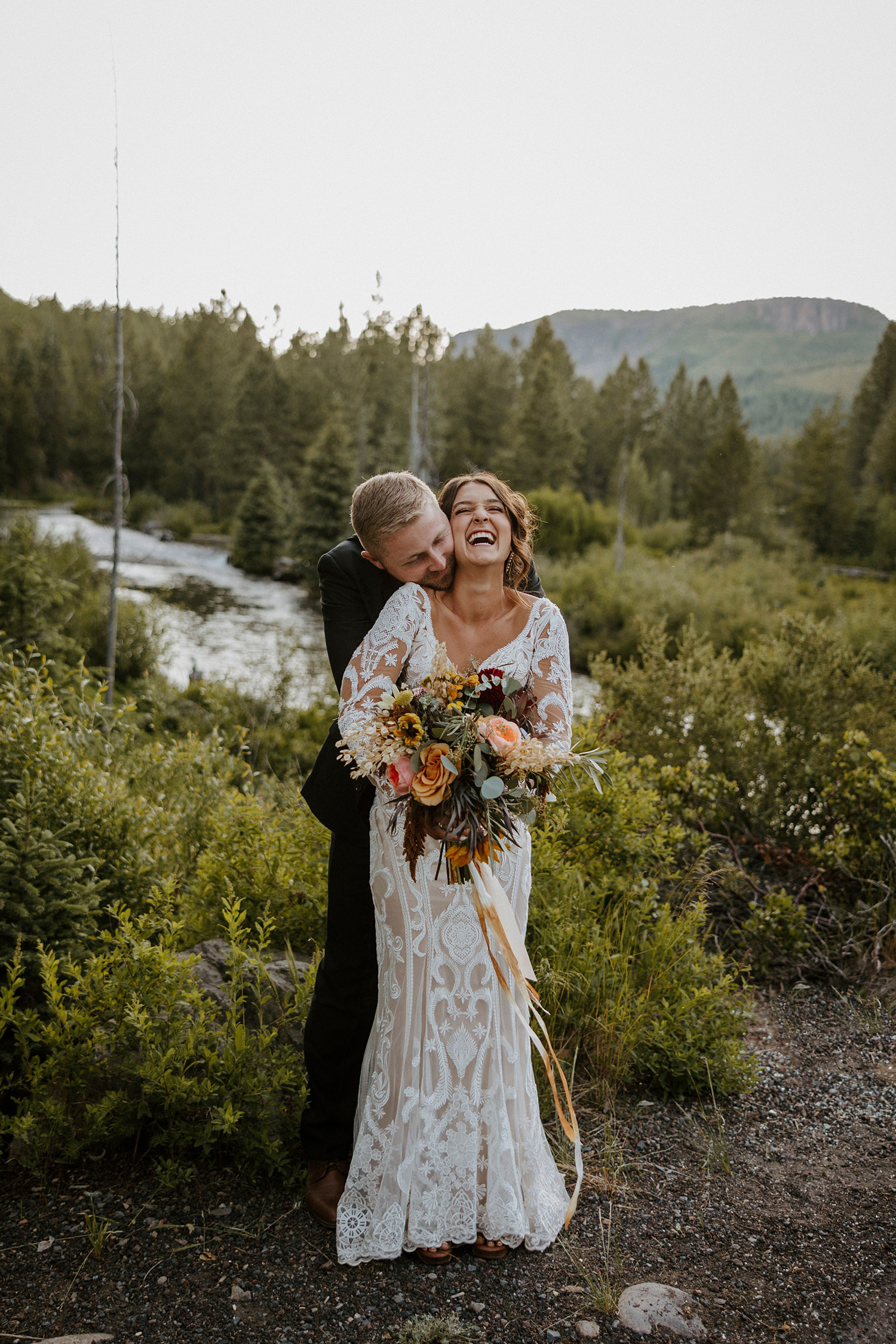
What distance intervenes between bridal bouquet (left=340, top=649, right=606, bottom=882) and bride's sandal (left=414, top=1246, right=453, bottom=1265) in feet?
3.82

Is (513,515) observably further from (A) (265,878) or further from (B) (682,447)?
(B) (682,447)

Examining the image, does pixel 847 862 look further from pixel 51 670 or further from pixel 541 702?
pixel 51 670

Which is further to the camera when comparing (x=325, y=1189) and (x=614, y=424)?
(x=614, y=424)

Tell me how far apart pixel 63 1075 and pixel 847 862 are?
4.53 meters

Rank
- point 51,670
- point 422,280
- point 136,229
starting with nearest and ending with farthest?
point 136,229 < point 51,670 < point 422,280

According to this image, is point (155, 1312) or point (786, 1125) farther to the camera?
point (786, 1125)

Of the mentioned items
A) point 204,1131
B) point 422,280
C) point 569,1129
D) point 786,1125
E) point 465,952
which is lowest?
point 786,1125

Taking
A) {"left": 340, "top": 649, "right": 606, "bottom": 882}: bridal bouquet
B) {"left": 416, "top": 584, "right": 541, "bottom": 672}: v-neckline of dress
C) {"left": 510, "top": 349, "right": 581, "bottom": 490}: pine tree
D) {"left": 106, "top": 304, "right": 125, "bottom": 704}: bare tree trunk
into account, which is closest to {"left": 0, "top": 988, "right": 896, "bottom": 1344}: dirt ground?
{"left": 340, "top": 649, "right": 606, "bottom": 882}: bridal bouquet

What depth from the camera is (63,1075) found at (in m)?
2.88

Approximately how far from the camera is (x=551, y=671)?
2725mm

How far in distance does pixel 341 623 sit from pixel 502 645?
53 centimetres

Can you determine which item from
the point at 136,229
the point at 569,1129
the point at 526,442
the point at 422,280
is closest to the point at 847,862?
the point at 569,1129

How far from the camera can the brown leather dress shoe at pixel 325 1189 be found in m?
2.71

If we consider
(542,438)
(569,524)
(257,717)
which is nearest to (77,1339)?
(257,717)
